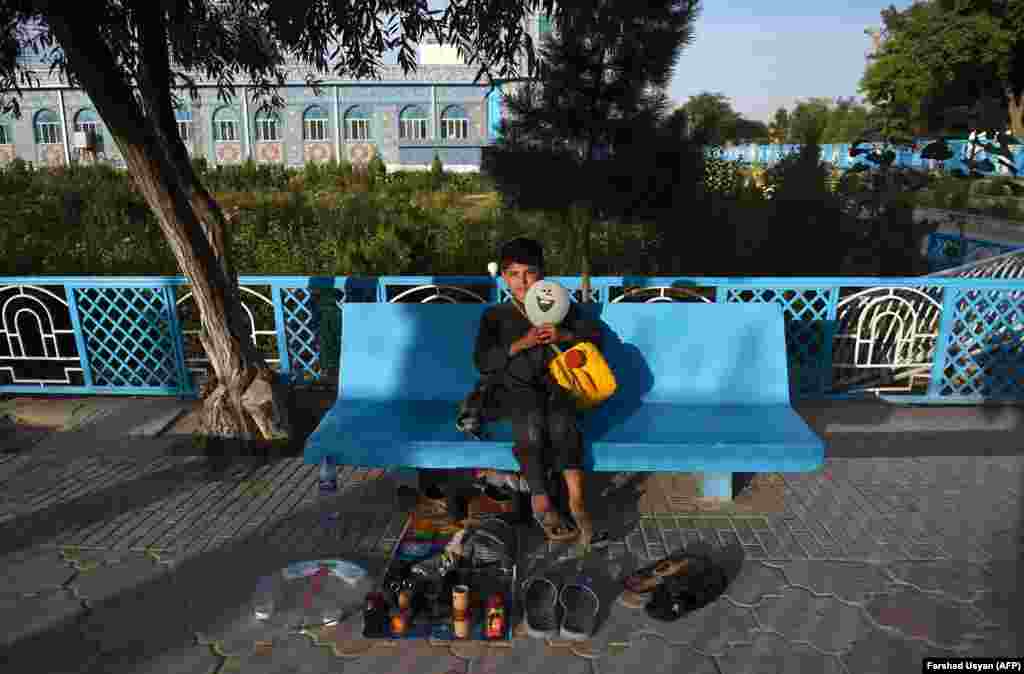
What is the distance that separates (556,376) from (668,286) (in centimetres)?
224

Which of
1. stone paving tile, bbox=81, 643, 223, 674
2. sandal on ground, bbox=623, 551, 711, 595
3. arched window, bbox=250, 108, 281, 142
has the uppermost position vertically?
arched window, bbox=250, 108, 281, 142

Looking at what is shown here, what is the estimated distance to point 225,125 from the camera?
142ft

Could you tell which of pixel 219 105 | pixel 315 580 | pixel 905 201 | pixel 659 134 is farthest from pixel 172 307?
pixel 219 105

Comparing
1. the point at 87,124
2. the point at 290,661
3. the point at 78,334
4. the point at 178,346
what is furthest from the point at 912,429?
the point at 87,124

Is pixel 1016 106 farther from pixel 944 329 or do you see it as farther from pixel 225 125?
pixel 944 329

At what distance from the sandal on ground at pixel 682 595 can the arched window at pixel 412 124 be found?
41709mm

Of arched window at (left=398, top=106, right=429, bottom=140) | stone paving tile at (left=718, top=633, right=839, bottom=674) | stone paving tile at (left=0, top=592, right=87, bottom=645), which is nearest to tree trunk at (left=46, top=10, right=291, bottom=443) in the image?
stone paving tile at (left=0, top=592, right=87, bottom=645)

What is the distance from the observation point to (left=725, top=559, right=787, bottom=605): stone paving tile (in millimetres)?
3057

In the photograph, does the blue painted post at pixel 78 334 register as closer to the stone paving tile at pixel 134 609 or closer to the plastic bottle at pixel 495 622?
the stone paving tile at pixel 134 609

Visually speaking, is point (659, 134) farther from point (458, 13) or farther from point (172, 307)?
point (172, 307)

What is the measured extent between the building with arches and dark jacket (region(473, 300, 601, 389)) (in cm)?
3785

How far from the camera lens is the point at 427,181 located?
31.1 metres

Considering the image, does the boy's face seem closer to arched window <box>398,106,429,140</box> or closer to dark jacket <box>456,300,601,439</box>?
dark jacket <box>456,300,601,439</box>

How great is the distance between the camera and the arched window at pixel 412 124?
4200 centimetres
